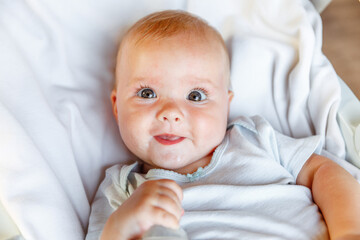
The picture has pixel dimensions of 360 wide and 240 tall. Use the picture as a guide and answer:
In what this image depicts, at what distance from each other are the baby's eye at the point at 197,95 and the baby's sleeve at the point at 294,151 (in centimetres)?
22

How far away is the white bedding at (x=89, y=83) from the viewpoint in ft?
3.18

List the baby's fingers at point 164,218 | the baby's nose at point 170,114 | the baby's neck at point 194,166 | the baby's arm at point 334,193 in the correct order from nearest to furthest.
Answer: the baby's fingers at point 164,218 < the baby's arm at point 334,193 < the baby's nose at point 170,114 < the baby's neck at point 194,166

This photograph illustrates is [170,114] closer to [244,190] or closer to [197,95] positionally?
[197,95]

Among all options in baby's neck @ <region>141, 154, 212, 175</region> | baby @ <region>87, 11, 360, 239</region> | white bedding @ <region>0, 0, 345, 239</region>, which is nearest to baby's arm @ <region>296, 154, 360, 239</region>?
baby @ <region>87, 11, 360, 239</region>

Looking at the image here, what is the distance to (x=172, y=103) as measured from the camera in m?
1.00

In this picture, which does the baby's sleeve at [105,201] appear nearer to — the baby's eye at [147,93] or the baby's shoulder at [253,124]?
the baby's eye at [147,93]

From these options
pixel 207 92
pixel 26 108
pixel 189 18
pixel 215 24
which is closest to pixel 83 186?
pixel 26 108

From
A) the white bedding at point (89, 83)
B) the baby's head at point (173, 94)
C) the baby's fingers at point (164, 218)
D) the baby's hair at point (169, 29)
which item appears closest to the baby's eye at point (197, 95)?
the baby's head at point (173, 94)

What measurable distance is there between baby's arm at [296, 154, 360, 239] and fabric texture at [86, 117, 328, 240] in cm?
2

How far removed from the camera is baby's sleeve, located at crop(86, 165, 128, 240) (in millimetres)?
992

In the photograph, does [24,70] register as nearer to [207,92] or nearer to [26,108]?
[26,108]

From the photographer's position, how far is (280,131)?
4.08ft

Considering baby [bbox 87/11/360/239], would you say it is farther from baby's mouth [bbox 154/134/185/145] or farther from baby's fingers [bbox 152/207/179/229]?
baby's fingers [bbox 152/207/179/229]

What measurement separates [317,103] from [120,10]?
2.00 feet
